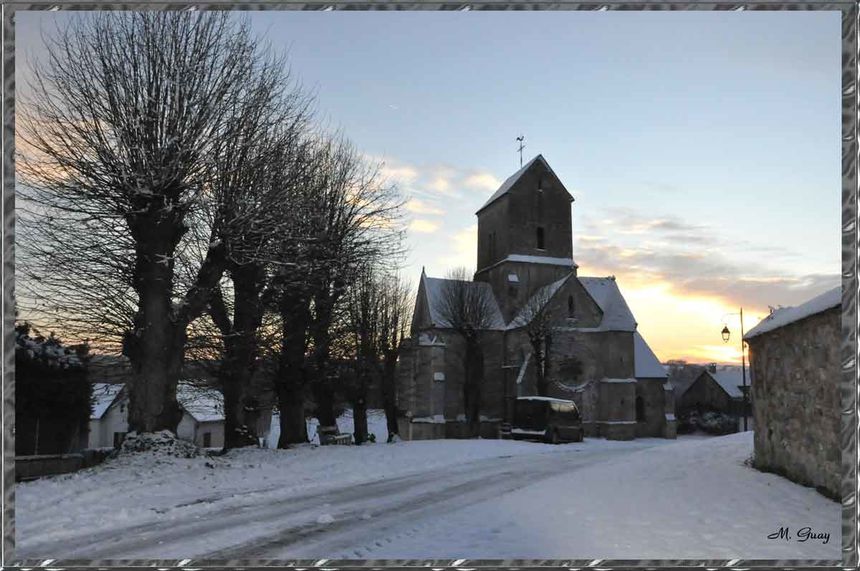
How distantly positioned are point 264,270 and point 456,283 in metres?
26.4

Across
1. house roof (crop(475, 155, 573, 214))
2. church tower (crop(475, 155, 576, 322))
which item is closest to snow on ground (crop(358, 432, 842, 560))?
church tower (crop(475, 155, 576, 322))

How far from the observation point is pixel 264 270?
55.6 ft

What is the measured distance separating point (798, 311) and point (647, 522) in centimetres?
357

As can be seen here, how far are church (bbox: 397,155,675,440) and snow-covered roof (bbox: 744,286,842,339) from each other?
2834 cm

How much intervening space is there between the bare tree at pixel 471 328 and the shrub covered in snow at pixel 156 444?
2732 cm

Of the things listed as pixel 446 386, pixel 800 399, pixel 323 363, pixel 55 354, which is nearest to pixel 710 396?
pixel 446 386

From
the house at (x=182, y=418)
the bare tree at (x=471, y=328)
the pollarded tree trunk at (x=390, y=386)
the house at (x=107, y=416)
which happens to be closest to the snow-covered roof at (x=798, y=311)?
the house at (x=182, y=418)

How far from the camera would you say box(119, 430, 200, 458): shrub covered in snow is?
1312 cm

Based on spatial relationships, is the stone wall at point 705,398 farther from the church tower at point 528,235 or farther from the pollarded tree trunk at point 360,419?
the pollarded tree trunk at point 360,419

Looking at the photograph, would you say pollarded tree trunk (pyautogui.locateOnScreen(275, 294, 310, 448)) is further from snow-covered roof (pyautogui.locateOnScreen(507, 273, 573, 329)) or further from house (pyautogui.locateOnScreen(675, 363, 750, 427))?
house (pyautogui.locateOnScreen(675, 363, 750, 427))

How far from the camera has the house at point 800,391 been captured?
25.0 ft

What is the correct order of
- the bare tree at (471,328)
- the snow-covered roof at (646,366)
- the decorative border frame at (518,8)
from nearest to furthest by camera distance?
the decorative border frame at (518,8)
the bare tree at (471,328)
the snow-covered roof at (646,366)

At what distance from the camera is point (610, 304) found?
4422 centimetres

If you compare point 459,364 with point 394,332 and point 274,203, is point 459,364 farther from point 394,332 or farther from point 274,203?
point 274,203
